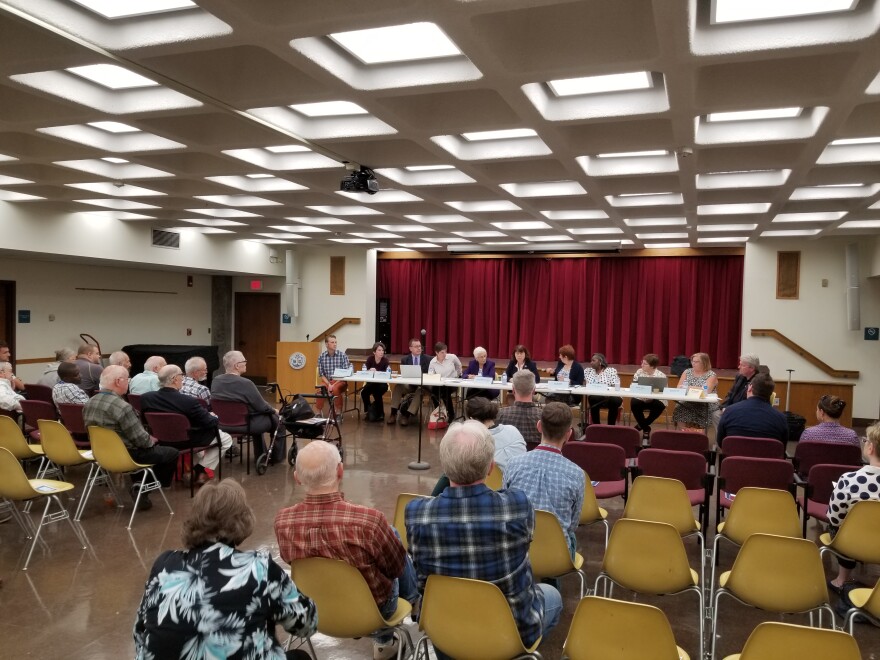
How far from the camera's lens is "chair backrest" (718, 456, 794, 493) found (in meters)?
3.95

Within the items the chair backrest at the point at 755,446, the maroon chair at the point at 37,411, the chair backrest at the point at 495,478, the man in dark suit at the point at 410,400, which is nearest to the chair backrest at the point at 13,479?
the maroon chair at the point at 37,411

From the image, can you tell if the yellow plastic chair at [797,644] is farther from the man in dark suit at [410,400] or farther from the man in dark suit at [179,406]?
the man in dark suit at [410,400]

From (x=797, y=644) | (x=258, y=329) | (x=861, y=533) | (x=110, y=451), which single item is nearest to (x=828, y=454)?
(x=861, y=533)

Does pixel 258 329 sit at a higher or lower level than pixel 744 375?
higher

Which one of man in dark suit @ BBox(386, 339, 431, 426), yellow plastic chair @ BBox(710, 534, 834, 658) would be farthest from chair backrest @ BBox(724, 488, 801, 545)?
man in dark suit @ BBox(386, 339, 431, 426)

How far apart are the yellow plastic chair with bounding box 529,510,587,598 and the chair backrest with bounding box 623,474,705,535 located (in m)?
0.77

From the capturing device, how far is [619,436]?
520 centimetres

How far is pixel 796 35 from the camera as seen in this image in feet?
9.73

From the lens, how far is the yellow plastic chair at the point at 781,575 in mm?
2605

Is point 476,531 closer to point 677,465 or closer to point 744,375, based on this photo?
point 677,465

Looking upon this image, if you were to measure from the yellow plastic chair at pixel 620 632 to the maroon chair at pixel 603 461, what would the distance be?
2420 millimetres

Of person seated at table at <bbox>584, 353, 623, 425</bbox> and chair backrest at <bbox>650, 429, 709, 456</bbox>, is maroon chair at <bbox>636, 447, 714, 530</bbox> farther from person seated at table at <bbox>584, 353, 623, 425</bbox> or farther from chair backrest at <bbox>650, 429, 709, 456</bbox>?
person seated at table at <bbox>584, 353, 623, 425</bbox>

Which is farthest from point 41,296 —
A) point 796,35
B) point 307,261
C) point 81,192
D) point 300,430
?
point 796,35

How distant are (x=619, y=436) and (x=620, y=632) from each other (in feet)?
10.9
